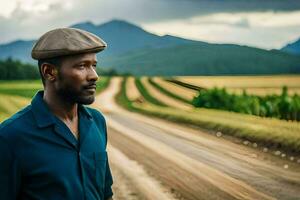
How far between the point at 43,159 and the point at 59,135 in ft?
0.48

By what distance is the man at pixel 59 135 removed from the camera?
2.67m

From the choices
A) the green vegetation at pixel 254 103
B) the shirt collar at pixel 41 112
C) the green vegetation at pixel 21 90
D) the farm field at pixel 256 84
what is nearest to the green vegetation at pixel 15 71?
the green vegetation at pixel 21 90

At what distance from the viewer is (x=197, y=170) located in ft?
39.2

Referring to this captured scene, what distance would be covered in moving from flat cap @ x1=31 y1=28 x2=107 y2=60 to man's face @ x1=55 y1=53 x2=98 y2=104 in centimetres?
7

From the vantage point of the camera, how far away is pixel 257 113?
28.3 m

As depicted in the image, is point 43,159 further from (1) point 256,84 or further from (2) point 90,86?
(1) point 256,84

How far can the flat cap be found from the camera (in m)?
2.74

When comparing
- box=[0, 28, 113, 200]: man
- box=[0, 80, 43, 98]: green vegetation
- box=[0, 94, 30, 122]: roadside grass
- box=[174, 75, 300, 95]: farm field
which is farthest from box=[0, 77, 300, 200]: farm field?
box=[0, 80, 43, 98]: green vegetation

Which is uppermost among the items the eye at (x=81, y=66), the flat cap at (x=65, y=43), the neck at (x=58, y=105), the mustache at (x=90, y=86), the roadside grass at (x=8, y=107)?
the flat cap at (x=65, y=43)

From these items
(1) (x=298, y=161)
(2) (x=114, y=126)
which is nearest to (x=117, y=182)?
(1) (x=298, y=161)

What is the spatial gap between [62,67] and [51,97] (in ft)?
0.56

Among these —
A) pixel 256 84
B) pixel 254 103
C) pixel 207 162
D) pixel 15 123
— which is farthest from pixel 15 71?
pixel 15 123

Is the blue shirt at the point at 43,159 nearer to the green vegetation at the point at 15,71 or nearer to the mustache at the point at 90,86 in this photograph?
the mustache at the point at 90,86

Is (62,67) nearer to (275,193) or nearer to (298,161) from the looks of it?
(275,193)
